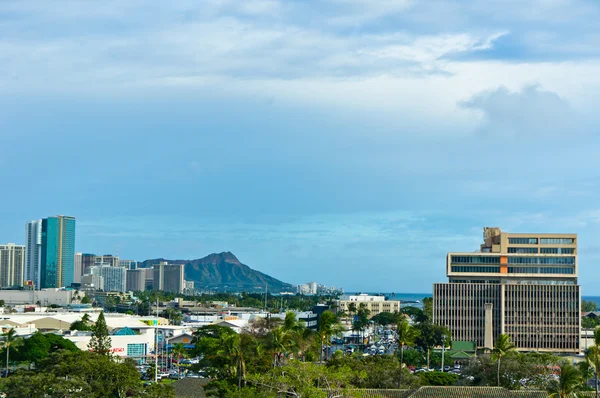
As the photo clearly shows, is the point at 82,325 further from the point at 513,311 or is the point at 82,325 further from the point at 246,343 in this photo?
the point at 246,343

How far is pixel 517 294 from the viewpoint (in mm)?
145250

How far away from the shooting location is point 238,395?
5722 cm

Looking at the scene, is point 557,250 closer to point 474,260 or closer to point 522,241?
point 522,241

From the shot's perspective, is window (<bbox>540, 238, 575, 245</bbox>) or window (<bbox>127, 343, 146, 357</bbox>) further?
window (<bbox>127, 343, 146, 357</bbox>)

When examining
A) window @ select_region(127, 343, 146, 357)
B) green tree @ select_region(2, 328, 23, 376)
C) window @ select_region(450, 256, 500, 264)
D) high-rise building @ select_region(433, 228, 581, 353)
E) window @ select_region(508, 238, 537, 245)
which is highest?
window @ select_region(508, 238, 537, 245)

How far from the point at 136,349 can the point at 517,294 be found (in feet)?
199

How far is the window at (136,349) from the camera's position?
14625 cm

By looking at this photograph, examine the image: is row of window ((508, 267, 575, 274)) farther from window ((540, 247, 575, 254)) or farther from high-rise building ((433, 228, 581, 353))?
window ((540, 247, 575, 254))

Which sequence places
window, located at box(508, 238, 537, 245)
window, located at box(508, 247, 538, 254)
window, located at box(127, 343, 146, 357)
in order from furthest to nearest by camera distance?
1. window, located at box(127, 343, 146, 357)
2. window, located at box(508, 238, 537, 245)
3. window, located at box(508, 247, 538, 254)

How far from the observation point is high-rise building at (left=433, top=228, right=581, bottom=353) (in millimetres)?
143750

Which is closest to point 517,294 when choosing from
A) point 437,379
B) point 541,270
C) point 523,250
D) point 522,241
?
point 541,270

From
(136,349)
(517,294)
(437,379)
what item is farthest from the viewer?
(136,349)

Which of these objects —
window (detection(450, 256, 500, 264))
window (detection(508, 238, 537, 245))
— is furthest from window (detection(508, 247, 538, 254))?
window (detection(450, 256, 500, 264))

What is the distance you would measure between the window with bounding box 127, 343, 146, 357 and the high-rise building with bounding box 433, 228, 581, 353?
154 ft
